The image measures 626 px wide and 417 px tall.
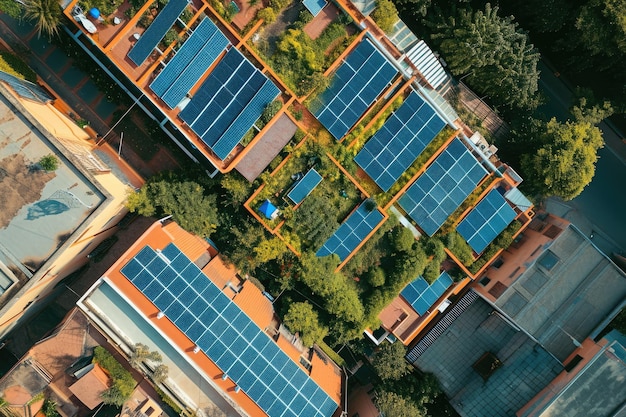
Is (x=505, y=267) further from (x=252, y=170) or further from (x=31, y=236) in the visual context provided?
(x=31, y=236)

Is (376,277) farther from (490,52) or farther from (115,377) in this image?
(115,377)

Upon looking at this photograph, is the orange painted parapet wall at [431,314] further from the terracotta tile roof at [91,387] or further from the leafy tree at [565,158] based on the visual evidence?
the terracotta tile roof at [91,387]

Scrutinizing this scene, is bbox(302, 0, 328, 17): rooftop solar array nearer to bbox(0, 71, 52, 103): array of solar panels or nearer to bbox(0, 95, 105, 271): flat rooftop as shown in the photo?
bbox(0, 95, 105, 271): flat rooftop

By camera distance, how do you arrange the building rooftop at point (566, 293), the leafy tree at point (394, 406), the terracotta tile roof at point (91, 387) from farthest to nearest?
1. the building rooftop at point (566, 293)
2. the leafy tree at point (394, 406)
3. the terracotta tile roof at point (91, 387)

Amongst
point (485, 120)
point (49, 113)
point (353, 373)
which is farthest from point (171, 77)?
point (353, 373)

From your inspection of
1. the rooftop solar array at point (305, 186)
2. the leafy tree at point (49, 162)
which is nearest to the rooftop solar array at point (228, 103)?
the rooftop solar array at point (305, 186)

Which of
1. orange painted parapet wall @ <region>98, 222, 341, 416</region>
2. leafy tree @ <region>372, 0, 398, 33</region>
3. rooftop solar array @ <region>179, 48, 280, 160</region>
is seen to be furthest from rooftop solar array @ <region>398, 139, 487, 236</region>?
orange painted parapet wall @ <region>98, 222, 341, 416</region>
